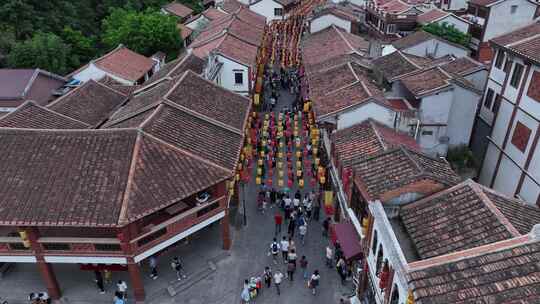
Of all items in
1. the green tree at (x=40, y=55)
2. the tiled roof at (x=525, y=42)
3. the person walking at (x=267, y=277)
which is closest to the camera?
the person walking at (x=267, y=277)

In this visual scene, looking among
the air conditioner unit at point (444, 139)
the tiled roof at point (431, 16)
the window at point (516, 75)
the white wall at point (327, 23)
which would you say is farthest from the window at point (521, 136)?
the white wall at point (327, 23)

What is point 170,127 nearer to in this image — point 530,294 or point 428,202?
point 428,202

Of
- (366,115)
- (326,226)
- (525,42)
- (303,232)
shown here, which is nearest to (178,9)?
(366,115)

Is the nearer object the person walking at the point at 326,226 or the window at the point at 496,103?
the person walking at the point at 326,226

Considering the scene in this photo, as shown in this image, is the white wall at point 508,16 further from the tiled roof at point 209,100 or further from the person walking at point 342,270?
the person walking at point 342,270

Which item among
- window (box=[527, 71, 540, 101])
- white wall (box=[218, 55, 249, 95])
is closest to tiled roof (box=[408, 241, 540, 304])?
window (box=[527, 71, 540, 101])
